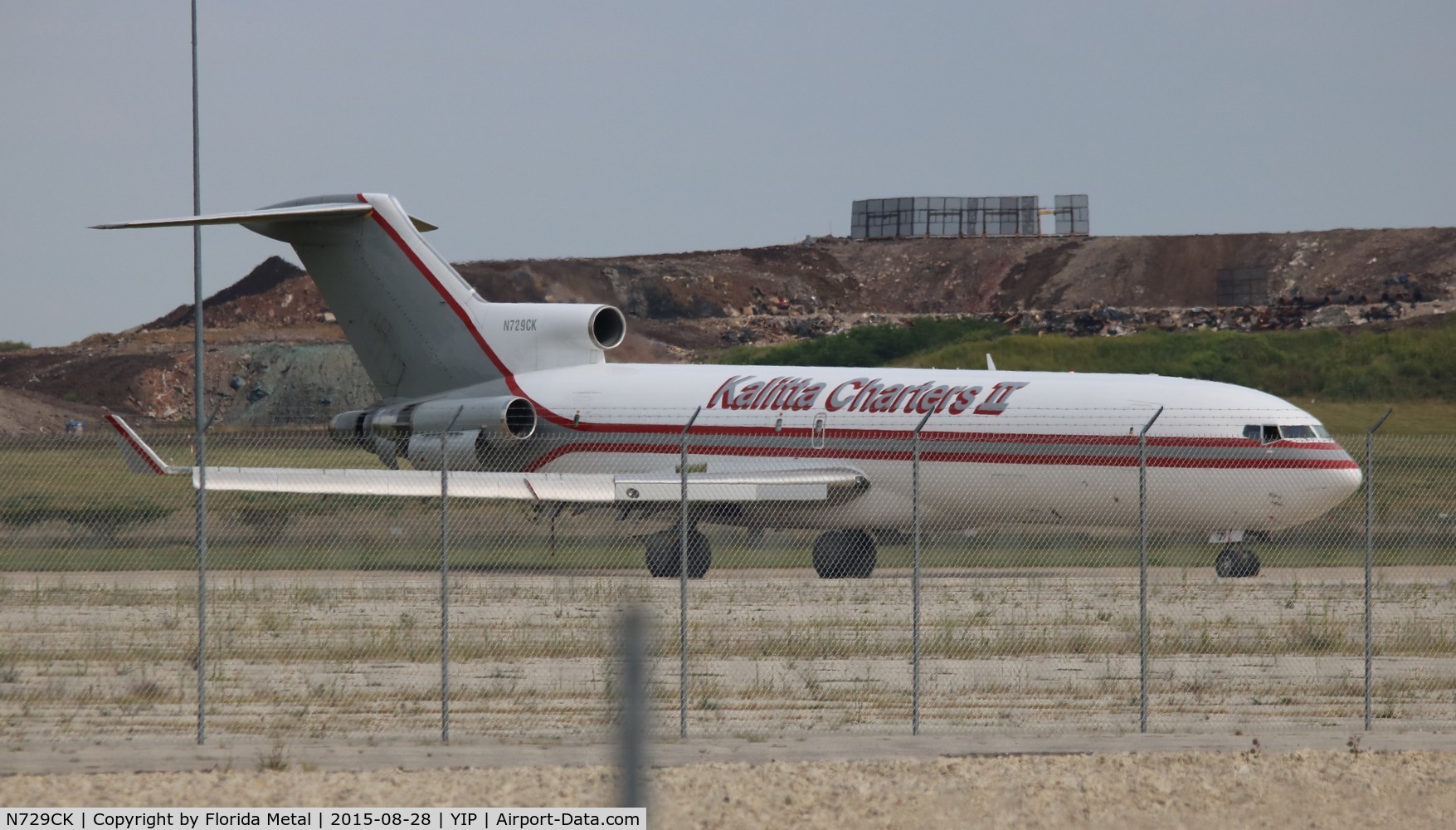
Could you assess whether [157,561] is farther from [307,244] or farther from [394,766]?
[394,766]

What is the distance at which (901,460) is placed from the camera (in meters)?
26.8

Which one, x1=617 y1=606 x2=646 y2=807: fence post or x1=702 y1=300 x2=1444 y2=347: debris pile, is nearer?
x1=617 y1=606 x2=646 y2=807: fence post

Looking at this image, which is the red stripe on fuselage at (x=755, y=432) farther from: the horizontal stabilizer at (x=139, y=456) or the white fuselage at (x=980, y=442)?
the horizontal stabilizer at (x=139, y=456)

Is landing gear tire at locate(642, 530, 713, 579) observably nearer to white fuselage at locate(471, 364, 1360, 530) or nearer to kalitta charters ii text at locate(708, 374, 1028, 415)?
white fuselage at locate(471, 364, 1360, 530)

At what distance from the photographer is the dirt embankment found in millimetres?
66688

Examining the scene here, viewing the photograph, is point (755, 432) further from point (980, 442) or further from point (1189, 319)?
point (1189, 319)

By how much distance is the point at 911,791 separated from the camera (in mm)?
11172

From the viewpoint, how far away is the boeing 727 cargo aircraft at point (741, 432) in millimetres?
24500

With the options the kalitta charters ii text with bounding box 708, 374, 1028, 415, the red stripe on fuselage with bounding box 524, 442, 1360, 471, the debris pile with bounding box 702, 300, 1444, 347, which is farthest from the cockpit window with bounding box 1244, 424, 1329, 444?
the debris pile with bounding box 702, 300, 1444, 347

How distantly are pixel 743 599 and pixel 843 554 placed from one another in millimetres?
4416

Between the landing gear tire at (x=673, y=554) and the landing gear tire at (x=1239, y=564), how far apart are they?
719 centimetres

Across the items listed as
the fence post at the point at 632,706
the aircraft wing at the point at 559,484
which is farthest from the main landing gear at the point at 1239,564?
the fence post at the point at 632,706
